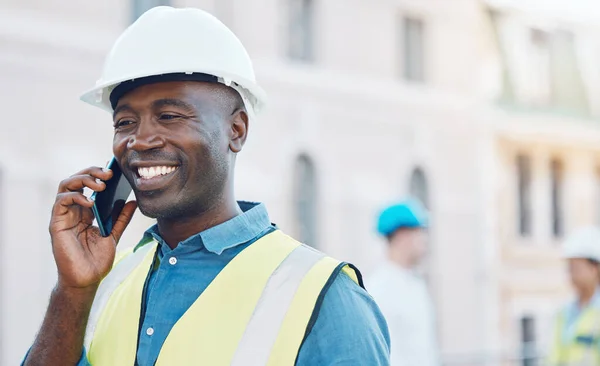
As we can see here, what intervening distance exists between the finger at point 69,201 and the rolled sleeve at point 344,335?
0.70m

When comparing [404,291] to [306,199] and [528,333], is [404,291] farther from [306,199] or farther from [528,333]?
[528,333]

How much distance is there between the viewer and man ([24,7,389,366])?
8.39 feet

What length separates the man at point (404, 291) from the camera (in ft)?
19.9

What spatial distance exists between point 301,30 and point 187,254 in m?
15.6

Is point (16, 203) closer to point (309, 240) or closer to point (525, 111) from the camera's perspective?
point (309, 240)

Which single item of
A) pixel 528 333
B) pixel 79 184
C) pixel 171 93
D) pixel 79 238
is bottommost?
pixel 528 333

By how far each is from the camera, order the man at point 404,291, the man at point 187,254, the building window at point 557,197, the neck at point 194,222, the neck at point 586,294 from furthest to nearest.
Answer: the building window at point 557,197 < the neck at point 586,294 < the man at point 404,291 < the neck at point 194,222 < the man at point 187,254

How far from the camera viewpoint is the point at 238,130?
2.90 m

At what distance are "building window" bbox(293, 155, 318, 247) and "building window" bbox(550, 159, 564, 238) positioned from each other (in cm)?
769

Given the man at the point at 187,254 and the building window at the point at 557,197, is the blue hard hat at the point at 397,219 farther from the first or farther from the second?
the building window at the point at 557,197

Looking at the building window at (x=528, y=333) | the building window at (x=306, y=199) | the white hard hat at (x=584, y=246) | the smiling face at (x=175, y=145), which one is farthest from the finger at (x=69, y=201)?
the building window at (x=528, y=333)

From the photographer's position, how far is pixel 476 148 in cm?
2136

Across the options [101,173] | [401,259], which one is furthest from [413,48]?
[101,173]

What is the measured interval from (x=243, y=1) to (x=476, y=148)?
6.49 metres
